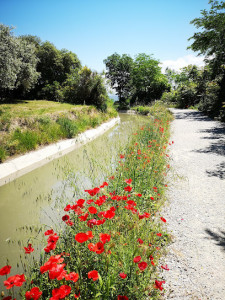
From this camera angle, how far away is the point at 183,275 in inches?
83.4

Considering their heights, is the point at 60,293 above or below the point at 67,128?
above

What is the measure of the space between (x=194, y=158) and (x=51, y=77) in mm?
26563

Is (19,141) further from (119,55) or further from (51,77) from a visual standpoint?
(119,55)

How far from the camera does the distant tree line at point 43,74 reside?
13.4 m

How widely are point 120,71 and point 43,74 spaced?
87.9 ft

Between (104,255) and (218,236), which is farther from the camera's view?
(218,236)

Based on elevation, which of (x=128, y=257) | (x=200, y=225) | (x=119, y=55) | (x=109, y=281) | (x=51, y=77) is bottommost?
(x=200, y=225)

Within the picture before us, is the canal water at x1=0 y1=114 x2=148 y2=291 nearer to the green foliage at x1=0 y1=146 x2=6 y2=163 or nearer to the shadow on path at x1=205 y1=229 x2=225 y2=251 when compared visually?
the green foliage at x1=0 y1=146 x2=6 y2=163

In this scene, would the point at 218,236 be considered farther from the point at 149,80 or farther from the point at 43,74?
the point at 149,80

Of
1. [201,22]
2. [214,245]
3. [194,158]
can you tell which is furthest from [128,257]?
[201,22]

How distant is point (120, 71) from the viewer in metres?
47.7

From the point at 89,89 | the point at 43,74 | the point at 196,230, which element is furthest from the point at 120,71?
the point at 196,230

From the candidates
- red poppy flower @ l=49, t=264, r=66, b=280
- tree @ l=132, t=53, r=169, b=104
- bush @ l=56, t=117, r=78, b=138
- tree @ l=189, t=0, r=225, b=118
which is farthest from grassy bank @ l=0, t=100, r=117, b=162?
tree @ l=132, t=53, r=169, b=104

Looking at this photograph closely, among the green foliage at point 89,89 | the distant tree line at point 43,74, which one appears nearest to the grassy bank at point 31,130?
the distant tree line at point 43,74
